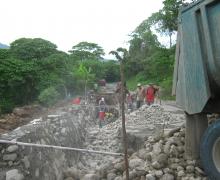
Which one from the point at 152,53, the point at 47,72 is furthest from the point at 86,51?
the point at 47,72

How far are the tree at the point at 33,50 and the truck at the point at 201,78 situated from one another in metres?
27.1

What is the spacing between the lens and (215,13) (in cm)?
563

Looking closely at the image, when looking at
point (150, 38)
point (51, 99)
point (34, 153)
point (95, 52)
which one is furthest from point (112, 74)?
point (34, 153)

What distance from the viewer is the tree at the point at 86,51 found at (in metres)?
53.7

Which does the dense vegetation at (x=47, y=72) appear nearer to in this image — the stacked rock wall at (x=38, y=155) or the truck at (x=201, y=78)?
the stacked rock wall at (x=38, y=155)

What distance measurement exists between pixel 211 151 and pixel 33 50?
1133 inches

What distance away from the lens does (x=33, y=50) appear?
33312mm

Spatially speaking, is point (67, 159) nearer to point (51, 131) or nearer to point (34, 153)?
point (51, 131)

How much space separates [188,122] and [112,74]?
39.3 meters

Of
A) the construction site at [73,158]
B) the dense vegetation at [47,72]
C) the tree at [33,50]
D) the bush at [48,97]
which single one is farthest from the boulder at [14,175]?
the tree at [33,50]

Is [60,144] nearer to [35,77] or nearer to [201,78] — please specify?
[201,78]

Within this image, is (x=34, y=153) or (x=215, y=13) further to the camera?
(x=34, y=153)

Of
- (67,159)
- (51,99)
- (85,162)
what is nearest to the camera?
(67,159)

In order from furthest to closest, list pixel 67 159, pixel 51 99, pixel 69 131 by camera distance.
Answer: pixel 51 99 < pixel 69 131 < pixel 67 159
